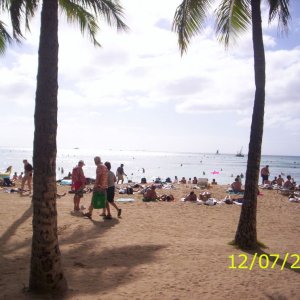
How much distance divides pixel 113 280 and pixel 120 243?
2.35 metres

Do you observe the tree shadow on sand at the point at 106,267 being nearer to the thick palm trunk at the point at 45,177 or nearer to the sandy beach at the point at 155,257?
the sandy beach at the point at 155,257

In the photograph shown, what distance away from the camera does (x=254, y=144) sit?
792 cm

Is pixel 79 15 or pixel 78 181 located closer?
pixel 79 15

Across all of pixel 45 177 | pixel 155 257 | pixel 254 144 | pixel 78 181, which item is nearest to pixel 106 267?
pixel 155 257

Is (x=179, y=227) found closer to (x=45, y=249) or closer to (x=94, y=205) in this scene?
(x=94, y=205)

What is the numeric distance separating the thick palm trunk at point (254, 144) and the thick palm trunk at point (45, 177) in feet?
14.8

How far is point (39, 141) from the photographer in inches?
195

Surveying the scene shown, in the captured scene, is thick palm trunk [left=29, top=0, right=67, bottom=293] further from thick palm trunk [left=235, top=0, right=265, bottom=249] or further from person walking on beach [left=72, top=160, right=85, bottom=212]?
person walking on beach [left=72, top=160, right=85, bottom=212]

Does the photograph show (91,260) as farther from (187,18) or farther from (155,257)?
(187,18)

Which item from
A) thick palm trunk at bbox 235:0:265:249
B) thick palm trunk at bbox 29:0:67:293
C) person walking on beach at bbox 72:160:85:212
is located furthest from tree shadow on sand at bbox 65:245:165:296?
person walking on beach at bbox 72:160:85:212

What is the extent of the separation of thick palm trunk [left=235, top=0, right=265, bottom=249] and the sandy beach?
473 mm

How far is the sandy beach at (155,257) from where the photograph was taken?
213 inches

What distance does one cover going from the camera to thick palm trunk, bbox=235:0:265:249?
7910 mm

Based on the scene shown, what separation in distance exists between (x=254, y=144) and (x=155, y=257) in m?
3.25
